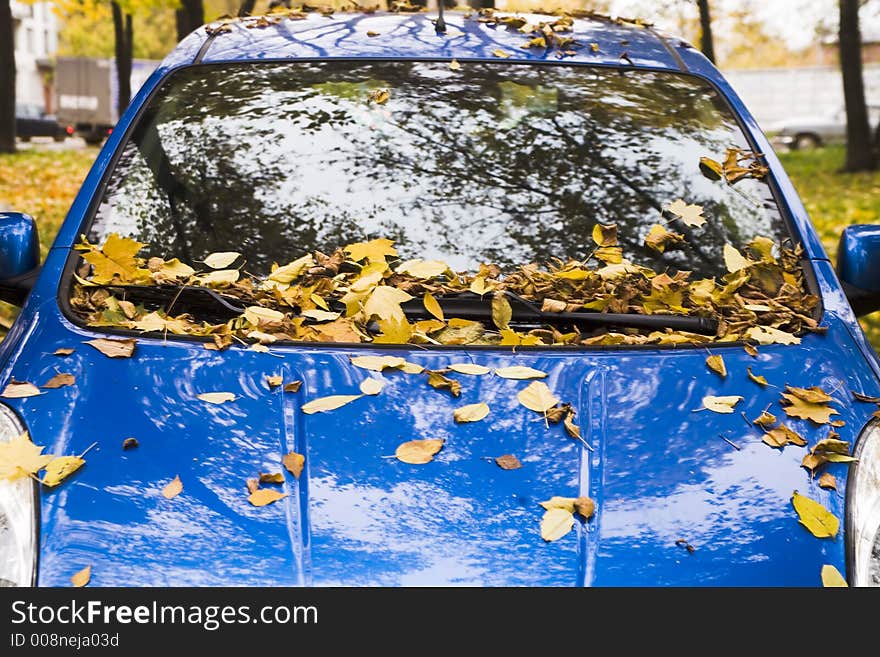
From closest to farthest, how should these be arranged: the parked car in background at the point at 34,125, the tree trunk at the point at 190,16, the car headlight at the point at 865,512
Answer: the car headlight at the point at 865,512 < the tree trunk at the point at 190,16 < the parked car in background at the point at 34,125

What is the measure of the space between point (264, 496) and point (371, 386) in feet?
1.23

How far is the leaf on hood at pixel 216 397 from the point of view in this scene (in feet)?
6.53

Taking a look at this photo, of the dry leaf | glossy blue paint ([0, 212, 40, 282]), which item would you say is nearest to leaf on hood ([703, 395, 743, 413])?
the dry leaf

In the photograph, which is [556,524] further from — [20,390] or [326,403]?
[20,390]

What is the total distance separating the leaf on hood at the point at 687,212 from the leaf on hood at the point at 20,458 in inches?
64.6

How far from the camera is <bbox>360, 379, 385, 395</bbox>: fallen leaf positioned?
203 cm

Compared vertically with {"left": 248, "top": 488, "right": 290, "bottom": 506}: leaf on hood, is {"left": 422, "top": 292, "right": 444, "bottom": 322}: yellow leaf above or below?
above

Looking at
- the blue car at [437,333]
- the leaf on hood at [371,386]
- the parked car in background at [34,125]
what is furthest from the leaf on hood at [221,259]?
the parked car in background at [34,125]

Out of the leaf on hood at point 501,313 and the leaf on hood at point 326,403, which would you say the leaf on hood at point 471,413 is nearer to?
the leaf on hood at point 326,403

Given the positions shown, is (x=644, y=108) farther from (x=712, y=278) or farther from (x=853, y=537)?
(x=853, y=537)

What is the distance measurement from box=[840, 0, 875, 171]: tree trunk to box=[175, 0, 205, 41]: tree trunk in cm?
1028

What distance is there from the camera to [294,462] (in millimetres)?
1830

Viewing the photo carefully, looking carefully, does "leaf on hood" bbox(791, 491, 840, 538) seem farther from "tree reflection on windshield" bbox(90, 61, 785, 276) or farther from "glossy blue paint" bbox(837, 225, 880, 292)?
"glossy blue paint" bbox(837, 225, 880, 292)

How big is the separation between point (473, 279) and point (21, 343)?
40.2 inches
